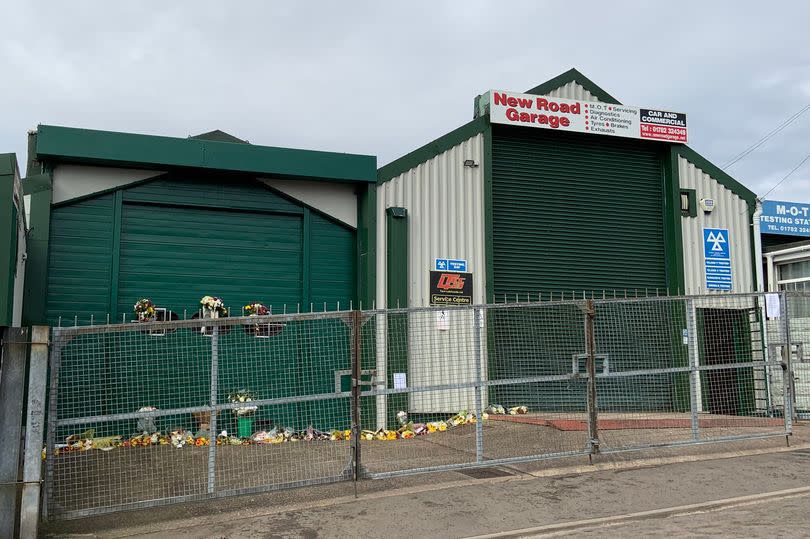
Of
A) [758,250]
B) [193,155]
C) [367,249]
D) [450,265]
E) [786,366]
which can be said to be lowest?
[786,366]

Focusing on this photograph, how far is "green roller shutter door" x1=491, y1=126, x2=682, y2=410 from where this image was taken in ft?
45.5

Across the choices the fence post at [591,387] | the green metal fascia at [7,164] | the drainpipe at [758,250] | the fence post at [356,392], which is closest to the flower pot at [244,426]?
the fence post at [356,392]

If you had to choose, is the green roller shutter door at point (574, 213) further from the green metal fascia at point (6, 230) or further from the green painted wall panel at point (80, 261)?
the green metal fascia at point (6, 230)

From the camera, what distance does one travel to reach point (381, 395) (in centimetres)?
950

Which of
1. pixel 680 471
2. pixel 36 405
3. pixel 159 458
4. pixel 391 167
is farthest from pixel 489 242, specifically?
pixel 36 405

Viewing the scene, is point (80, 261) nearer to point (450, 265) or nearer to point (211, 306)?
point (211, 306)

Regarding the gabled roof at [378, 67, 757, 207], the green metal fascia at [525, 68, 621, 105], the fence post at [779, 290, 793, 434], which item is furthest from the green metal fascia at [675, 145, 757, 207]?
the fence post at [779, 290, 793, 434]

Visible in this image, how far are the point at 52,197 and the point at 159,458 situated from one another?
5.03m

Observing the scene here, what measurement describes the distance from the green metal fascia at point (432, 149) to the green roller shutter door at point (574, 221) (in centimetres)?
59

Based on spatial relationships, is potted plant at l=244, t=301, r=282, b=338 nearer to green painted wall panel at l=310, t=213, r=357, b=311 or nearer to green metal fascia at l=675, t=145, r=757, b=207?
green painted wall panel at l=310, t=213, r=357, b=311

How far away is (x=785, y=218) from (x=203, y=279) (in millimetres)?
13271

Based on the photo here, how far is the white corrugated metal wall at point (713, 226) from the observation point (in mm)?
15047

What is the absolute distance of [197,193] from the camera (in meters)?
12.3

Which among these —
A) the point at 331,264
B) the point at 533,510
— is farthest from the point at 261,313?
the point at 533,510
